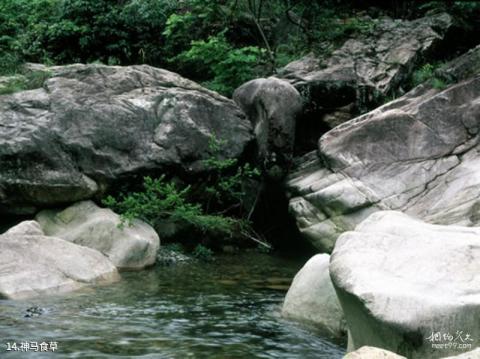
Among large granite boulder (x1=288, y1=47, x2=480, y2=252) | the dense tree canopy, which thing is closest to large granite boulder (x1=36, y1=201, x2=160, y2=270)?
large granite boulder (x1=288, y1=47, x2=480, y2=252)

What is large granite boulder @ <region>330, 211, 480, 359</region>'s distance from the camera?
5355 millimetres

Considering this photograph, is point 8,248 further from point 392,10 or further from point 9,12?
point 392,10

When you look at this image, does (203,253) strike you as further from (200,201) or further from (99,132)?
(99,132)

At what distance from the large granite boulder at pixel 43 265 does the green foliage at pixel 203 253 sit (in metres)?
2.61

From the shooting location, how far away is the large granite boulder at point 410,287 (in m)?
5.36

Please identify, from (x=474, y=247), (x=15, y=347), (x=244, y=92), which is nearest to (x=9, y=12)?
(x=244, y=92)

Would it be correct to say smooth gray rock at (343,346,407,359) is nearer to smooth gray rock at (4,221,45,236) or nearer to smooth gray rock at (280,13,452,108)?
smooth gray rock at (4,221,45,236)

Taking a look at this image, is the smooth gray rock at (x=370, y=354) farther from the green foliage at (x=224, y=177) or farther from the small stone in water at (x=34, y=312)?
the green foliage at (x=224, y=177)

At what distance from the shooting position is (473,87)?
12.4 meters

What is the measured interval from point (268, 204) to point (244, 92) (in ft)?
9.07

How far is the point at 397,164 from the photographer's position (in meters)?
12.0

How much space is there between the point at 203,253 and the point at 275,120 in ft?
10.9

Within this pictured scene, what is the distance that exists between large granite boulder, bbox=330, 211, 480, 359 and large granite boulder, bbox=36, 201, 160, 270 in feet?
17.7

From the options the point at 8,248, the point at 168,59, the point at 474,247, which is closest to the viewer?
the point at 474,247
